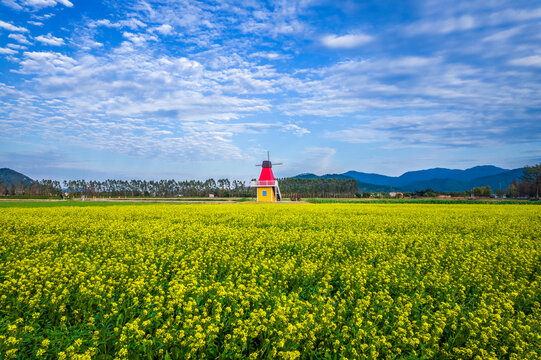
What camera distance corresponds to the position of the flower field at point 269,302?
4.46m

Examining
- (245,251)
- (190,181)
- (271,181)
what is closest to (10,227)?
(245,251)

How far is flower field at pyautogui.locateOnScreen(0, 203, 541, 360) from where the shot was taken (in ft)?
14.6

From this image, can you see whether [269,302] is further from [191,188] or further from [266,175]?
[191,188]

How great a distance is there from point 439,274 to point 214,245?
23.5 feet

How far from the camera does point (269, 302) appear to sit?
613cm

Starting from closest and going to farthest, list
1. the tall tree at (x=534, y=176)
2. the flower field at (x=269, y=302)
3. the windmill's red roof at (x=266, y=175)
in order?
the flower field at (x=269, y=302) → the windmill's red roof at (x=266, y=175) → the tall tree at (x=534, y=176)

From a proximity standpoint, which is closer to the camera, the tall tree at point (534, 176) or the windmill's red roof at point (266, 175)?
the windmill's red roof at point (266, 175)

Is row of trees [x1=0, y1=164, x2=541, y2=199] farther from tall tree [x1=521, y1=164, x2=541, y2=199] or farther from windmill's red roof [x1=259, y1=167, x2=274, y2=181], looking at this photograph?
windmill's red roof [x1=259, y1=167, x2=274, y2=181]

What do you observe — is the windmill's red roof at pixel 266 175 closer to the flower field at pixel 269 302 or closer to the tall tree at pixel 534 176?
the flower field at pixel 269 302

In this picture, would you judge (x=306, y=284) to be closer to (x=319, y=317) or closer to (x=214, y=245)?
(x=319, y=317)

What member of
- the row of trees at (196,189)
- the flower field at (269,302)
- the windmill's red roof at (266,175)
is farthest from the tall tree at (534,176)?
the flower field at (269,302)

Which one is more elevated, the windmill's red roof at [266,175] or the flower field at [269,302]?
the windmill's red roof at [266,175]

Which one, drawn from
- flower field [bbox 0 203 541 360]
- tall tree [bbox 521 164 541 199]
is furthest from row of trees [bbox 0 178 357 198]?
flower field [bbox 0 203 541 360]

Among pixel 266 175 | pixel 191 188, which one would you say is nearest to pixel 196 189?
pixel 191 188
